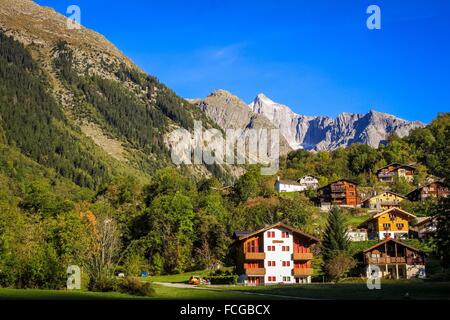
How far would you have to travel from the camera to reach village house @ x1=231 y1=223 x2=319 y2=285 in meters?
75.3

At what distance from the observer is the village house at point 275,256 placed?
7531 cm

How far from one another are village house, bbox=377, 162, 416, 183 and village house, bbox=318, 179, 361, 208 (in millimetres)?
17860

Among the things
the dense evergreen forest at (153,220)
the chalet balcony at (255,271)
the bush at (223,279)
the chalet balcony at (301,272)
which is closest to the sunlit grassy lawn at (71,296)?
the dense evergreen forest at (153,220)

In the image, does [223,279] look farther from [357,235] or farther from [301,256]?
[357,235]

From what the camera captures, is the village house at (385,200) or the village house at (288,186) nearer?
the village house at (385,200)

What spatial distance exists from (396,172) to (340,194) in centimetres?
2527

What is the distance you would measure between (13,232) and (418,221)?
72.2 metres

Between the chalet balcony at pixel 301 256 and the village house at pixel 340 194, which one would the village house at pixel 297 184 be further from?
the chalet balcony at pixel 301 256

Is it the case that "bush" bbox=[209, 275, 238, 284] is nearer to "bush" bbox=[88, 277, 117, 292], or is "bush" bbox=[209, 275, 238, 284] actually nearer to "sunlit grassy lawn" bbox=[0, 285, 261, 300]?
"sunlit grassy lawn" bbox=[0, 285, 261, 300]

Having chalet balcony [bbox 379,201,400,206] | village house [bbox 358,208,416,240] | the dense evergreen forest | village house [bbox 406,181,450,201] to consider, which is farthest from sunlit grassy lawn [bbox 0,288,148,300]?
village house [bbox 406,181,450,201]

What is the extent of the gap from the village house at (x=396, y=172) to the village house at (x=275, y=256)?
78.8 m

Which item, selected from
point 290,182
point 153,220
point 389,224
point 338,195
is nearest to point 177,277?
point 153,220

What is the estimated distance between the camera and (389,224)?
333 ft
